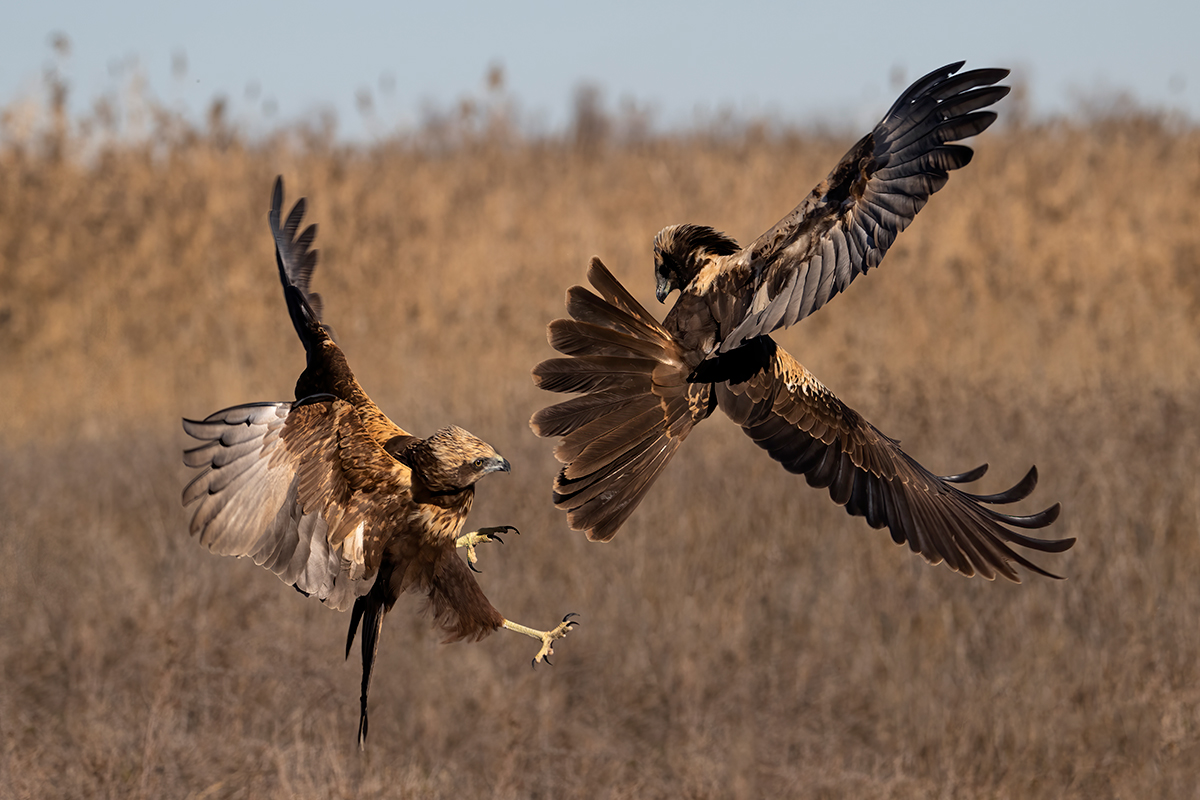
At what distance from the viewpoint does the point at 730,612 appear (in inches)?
235

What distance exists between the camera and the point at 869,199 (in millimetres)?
2217

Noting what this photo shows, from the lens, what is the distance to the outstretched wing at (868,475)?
2.64 meters

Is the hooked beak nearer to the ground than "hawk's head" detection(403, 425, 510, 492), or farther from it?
farther from it

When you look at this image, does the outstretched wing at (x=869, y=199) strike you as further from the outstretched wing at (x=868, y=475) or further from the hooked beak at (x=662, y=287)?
the outstretched wing at (x=868, y=475)

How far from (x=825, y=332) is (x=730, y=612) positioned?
4.83 meters

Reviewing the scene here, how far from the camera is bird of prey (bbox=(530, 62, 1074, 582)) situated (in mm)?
2129

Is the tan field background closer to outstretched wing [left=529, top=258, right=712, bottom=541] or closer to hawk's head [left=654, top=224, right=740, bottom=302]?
outstretched wing [left=529, top=258, right=712, bottom=541]

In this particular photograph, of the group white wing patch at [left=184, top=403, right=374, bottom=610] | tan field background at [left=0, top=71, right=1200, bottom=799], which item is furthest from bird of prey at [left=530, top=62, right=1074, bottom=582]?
tan field background at [left=0, top=71, right=1200, bottom=799]

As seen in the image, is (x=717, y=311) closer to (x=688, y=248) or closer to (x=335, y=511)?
(x=688, y=248)

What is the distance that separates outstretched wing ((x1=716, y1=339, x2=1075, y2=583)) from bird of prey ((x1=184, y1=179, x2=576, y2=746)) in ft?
2.75

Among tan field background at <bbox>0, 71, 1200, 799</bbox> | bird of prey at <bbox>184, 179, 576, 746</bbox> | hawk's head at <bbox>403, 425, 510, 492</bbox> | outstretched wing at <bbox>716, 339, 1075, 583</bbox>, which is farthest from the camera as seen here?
tan field background at <bbox>0, 71, 1200, 799</bbox>

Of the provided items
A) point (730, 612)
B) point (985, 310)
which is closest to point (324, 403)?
point (730, 612)

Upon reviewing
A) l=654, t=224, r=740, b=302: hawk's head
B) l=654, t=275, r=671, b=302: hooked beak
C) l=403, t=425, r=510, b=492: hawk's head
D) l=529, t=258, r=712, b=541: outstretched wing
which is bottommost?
l=403, t=425, r=510, b=492: hawk's head

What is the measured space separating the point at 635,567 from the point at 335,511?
4212mm
